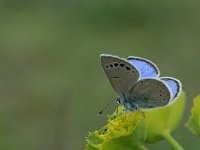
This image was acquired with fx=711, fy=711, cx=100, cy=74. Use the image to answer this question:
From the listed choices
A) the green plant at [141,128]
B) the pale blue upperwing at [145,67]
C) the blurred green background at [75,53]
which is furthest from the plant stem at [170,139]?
the blurred green background at [75,53]

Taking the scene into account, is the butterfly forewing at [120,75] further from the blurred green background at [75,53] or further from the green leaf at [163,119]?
the blurred green background at [75,53]

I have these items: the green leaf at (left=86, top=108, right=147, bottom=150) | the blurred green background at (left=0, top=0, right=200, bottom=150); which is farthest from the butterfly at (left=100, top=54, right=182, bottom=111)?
the blurred green background at (left=0, top=0, right=200, bottom=150)

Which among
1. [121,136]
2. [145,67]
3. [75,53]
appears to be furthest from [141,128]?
[75,53]

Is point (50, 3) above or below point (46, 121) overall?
above

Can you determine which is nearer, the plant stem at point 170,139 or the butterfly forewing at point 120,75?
the plant stem at point 170,139

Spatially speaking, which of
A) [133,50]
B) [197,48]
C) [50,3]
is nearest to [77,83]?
[133,50]

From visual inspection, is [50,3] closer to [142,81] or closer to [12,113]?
[12,113]

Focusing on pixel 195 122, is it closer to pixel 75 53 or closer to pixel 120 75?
pixel 120 75

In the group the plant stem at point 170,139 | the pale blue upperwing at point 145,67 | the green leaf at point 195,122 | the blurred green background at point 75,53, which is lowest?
the blurred green background at point 75,53
